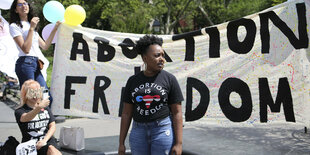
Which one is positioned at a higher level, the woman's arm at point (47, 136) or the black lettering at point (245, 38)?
the black lettering at point (245, 38)

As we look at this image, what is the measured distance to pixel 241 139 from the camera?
6.47m

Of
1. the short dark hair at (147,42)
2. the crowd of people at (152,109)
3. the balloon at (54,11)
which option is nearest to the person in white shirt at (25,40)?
the balloon at (54,11)

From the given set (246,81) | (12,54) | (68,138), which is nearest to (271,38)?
(246,81)

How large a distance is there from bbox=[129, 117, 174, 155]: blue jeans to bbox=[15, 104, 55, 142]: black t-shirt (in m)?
1.27

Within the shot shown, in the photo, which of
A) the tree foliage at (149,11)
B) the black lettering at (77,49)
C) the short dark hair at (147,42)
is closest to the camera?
the short dark hair at (147,42)

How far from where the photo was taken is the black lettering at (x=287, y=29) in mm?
4465

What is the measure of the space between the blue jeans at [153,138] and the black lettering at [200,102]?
6.19 feet

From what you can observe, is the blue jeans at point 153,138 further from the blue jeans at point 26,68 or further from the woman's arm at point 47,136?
the blue jeans at point 26,68

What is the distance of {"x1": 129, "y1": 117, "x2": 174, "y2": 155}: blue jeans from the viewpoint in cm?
311

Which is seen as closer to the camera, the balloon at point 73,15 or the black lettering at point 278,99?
the black lettering at point 278,99

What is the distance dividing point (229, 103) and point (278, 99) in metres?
0.61

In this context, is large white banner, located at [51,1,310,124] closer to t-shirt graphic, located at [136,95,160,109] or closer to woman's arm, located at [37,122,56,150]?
woman's arm, located at [37,122,56,150]

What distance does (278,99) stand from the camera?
4.61m

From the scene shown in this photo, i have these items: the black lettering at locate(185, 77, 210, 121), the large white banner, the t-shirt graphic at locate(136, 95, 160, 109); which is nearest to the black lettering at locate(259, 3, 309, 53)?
the large white banner
